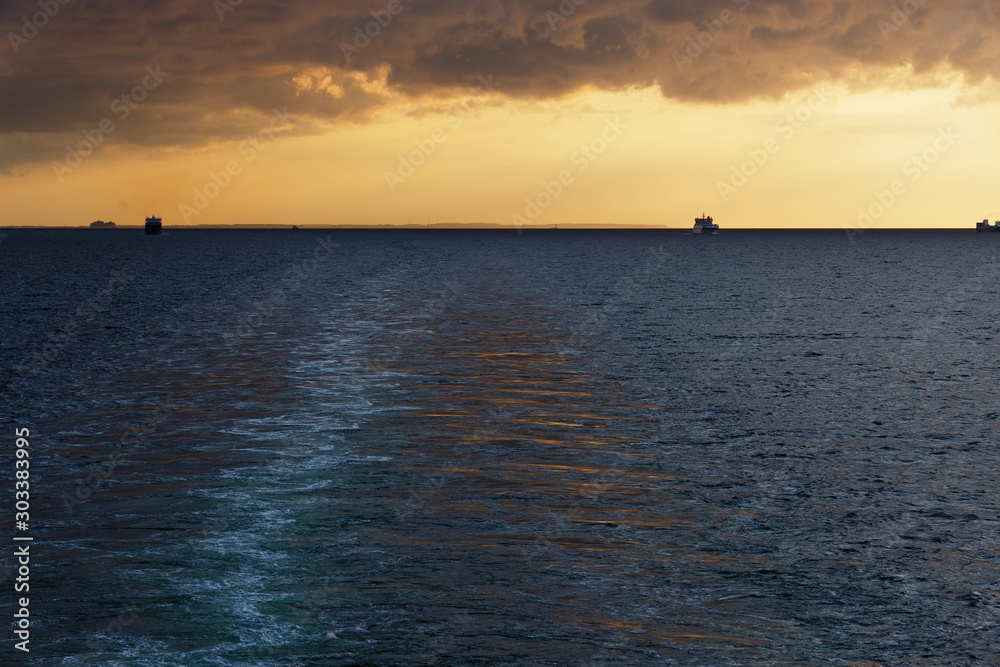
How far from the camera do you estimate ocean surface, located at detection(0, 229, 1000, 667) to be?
991 cm

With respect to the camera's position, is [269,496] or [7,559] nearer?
[7,559]

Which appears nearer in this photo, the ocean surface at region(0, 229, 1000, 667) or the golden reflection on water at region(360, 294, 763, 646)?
the ocean surface at region(0, 229, 1000, 667)

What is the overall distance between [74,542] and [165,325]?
112ft

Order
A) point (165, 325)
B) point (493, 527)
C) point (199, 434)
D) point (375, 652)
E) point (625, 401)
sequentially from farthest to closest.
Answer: point (165, 325) < point (625, 401) < point (199, 434) < point (493, 527) < point (375, 652)

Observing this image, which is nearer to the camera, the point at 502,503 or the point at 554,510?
the point at 554,510

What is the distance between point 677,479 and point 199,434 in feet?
34.4

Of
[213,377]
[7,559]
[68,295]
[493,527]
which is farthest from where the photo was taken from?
[68,295]

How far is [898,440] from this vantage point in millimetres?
20531

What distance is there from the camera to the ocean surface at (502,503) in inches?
390

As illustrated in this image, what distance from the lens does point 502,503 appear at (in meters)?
14.8

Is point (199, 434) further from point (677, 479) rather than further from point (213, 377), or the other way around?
point (677, 479)

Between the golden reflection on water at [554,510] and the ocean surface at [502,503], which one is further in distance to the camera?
the golden reflection on water at [554,510]

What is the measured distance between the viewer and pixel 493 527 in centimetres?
1348

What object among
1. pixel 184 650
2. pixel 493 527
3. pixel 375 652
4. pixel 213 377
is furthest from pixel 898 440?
pixel 213 377
